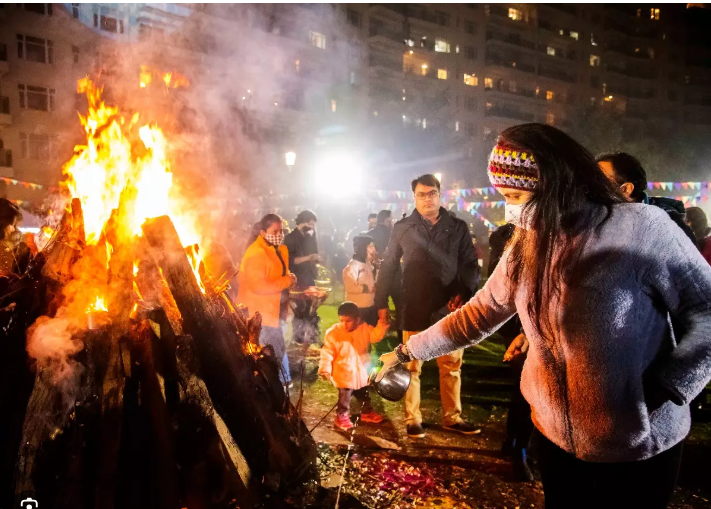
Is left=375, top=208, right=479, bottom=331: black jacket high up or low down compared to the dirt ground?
up

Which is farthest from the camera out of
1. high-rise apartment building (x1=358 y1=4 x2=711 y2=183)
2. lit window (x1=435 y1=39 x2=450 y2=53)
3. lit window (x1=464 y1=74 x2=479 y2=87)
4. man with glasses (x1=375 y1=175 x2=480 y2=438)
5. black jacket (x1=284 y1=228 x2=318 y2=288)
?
lit window (x1=464 y1=74 x2=479 y2=87)

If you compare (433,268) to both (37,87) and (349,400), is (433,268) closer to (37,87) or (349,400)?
(349,400)

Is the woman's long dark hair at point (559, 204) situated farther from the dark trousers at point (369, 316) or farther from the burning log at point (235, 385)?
the dark trousers at point (369, 316)

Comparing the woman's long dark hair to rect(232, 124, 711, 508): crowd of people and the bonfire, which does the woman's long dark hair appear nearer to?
rect(232, 124, 711, 508): crowd of people

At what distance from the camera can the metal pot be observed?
3.01 meters

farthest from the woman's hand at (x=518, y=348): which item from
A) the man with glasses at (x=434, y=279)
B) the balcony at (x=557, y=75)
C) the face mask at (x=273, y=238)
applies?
the balcony at (x=557, y=75)

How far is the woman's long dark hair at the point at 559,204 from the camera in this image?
6.68 feet

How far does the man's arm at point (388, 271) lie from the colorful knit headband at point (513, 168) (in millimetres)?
3571

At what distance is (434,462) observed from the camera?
4789 millimetres

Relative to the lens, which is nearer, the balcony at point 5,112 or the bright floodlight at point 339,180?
the balcony at point 5,112

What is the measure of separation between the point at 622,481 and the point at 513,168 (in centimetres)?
149

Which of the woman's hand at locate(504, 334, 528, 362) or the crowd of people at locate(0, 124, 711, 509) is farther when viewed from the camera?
the woman's hand at locate(504, 334, 528, 362)

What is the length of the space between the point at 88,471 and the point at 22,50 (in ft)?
129

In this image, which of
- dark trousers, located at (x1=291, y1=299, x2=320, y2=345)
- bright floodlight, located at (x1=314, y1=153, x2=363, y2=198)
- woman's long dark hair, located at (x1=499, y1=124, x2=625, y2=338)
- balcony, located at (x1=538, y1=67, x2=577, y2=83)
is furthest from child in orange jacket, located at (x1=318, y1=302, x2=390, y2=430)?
balcony, located at (x1=538, y1=67, x2=577, y2=83)
